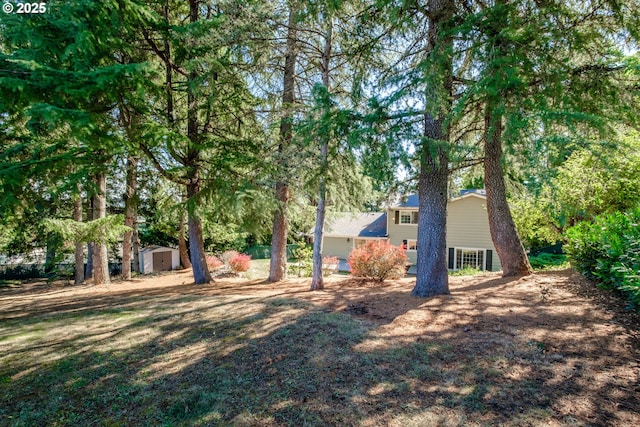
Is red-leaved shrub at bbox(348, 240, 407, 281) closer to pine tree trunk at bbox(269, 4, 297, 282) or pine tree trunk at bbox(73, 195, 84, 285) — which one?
pine tree trunk at bbox(269, 4, 297, 282)

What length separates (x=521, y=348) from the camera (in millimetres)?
4168

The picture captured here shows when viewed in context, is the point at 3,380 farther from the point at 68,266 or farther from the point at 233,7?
the point at 68,266

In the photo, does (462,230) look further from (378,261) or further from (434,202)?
(434,202)

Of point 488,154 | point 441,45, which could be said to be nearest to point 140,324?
point 441,45

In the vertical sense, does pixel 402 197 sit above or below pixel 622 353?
above

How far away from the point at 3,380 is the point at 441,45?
8561 millimetres

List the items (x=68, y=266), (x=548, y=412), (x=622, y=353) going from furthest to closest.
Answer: (x=68, y=266), (x=622, y=353), (x=548, y=412)

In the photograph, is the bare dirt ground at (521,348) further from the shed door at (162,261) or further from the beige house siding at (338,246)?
the beige house siding at (338,246)

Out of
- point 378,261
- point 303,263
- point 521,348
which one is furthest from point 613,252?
point 303,263

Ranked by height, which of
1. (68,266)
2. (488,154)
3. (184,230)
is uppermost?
(488,154)

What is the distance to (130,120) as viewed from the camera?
8.38m

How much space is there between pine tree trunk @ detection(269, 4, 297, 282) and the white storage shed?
11.9 meters

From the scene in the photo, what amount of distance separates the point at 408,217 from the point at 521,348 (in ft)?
60.5

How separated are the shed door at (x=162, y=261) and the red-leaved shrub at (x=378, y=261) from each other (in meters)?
15.3
